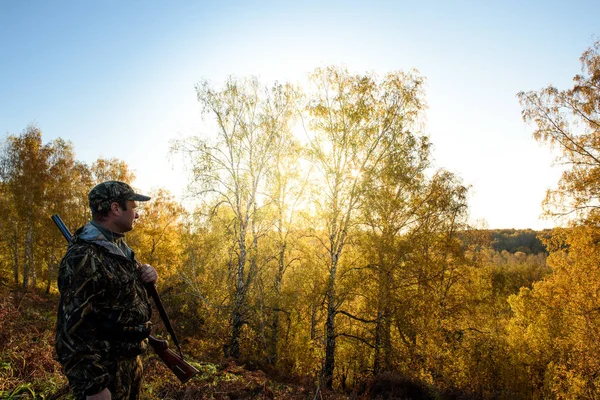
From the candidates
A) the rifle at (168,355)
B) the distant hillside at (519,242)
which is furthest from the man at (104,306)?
the distant hillside at (519,242)

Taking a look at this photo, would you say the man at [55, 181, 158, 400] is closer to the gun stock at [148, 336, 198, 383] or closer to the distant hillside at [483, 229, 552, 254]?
the gun stock at [148, 336, 198, 383]

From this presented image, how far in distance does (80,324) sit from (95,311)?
126 millimetres

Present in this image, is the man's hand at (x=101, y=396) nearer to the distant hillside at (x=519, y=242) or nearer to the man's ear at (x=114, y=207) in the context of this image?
the man's ear at (x=114, y=207)

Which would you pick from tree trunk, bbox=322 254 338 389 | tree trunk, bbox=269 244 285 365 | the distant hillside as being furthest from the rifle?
the distant hillside

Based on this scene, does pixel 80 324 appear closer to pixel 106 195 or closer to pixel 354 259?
pixel 106 195

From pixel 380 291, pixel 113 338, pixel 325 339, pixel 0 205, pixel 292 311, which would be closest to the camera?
pixel 113 338

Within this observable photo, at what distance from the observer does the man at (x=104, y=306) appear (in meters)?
2.07

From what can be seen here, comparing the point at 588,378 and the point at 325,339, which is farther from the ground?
the point at 325,339

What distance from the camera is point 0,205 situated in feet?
68.2

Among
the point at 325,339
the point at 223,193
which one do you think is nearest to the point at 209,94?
the point at 223,193

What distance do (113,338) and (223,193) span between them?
419 inches

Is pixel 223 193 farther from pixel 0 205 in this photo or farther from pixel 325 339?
pixel 0 205

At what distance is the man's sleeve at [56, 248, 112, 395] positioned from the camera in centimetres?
204

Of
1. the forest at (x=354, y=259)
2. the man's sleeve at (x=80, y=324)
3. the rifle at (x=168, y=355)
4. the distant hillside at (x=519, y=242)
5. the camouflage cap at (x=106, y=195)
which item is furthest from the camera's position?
the distant hillside at (x=519, y=242)
